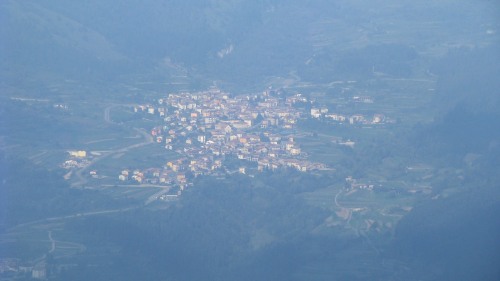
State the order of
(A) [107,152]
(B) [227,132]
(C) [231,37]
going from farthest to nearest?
(C) [231,37], (B) [227,132], (A) [107,152]

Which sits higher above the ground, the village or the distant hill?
the distant hill

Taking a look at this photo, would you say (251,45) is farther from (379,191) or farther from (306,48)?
(379,191)

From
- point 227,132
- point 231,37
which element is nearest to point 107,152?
point 227,132

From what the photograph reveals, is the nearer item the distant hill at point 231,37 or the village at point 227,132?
the village at point 227,132

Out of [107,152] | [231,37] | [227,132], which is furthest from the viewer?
[231,37]

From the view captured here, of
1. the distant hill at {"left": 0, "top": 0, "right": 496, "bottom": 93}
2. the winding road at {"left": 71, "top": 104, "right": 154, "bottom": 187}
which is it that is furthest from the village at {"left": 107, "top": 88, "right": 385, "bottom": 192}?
the distant hill at {"left": 0, "top": 0, "right": 496, "bottom": 93}

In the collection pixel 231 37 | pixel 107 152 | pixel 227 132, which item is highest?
pixel 231 37

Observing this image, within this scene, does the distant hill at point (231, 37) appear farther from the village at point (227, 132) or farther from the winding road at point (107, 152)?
the winding road at point (107, 152)

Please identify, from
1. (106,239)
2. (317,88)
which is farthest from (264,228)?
(317,88)

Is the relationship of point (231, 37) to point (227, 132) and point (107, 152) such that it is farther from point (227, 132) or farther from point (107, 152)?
point (107, 152)

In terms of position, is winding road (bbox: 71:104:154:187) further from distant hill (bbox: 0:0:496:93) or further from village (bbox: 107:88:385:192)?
distant hill (bbox: 0:0:496:93)

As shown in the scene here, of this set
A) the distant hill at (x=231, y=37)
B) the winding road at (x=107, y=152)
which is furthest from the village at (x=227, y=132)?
the distant hill at (x=231, y=37)
